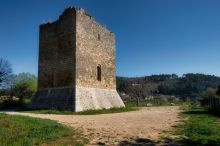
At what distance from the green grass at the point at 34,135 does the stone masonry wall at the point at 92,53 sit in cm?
1239

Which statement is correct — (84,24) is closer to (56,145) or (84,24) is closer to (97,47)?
(97,47)

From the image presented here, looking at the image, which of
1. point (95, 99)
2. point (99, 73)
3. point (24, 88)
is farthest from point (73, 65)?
point (24, 88)

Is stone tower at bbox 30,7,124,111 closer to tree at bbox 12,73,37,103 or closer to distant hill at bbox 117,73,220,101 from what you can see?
tree at bbox 12,73,37,103

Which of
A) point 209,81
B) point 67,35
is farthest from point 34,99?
point 209,81

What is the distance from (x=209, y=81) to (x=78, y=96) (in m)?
133

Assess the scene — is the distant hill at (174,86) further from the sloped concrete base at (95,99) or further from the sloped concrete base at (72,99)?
the sloped concrete base at (72,99)

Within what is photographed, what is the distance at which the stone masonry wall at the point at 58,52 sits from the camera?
2412 centimetres

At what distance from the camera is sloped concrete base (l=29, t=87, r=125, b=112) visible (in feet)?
74.1

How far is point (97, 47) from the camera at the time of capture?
27.2 meters

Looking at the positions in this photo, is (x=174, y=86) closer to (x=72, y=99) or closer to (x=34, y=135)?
(x=72, y=99)

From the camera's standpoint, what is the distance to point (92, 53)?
26219mm

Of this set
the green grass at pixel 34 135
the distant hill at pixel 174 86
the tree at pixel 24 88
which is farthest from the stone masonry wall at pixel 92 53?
the distant hill at pixel 174 86

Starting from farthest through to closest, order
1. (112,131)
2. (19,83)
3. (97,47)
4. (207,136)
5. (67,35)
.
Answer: (19,83) < (97,47) < (67,35) < (112,131) < (207,136)

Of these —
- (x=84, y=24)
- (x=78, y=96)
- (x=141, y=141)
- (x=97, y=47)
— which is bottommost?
(x=141, y=141)
